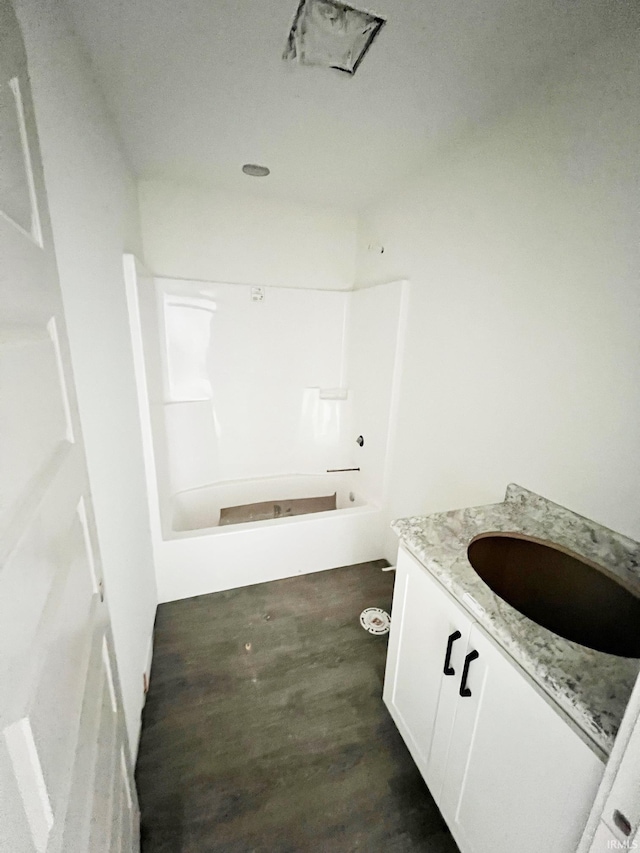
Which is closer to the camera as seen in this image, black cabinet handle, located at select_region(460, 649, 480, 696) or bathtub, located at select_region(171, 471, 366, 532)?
black cabinet handle, located at select_region(460, 649, 480, 696)

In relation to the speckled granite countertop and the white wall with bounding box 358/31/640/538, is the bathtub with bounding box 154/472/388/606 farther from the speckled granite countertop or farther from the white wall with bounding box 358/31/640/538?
the speckled granite countertop

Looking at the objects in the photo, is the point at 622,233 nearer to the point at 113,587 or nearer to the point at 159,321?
the point at 113,587

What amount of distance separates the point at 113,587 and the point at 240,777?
0.87 metres

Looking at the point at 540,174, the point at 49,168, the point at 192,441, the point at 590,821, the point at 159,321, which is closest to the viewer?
the point at 590,821

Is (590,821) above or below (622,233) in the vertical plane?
below

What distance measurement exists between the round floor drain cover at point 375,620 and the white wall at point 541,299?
27.7 inches

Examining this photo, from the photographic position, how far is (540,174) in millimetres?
1284

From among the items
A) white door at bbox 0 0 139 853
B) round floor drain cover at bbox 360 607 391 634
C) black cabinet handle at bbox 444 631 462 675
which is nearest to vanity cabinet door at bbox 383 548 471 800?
black cabinet handle at bbox 444 631 462 675

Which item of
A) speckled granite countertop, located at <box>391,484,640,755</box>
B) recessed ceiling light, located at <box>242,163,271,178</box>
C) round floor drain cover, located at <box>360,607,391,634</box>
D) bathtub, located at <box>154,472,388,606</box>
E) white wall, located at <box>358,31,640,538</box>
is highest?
recessed ceiling light, located at <box>242,163,271,178</box>

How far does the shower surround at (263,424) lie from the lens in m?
2.12

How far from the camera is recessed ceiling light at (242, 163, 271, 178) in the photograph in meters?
1.95

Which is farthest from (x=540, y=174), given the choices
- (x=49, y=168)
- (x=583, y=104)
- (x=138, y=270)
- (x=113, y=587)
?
(x=113, y=587)

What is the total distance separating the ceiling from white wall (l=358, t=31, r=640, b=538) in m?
0.16

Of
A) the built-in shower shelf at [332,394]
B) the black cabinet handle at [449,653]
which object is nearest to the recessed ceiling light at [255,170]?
the built-in shower shelf at [332,394]
